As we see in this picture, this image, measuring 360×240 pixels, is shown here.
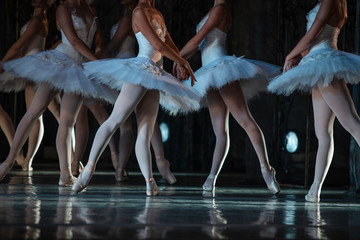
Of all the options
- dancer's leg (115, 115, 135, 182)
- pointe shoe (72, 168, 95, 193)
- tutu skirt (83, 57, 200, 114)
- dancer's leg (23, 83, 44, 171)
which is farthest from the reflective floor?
dancer's leg (23, 83, 44, 171)

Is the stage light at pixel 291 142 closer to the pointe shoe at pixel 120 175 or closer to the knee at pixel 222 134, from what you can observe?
the knee at pixel 222 134

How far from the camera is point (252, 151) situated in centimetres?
577

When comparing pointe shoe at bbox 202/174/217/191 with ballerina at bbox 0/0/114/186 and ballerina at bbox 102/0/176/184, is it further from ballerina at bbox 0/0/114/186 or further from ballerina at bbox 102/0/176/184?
ballerina at bbox 0/0/114/186

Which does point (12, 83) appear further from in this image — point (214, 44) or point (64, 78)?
point (214, 44)

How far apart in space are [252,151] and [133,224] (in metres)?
3.44

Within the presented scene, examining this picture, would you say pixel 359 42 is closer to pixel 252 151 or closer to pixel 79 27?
pixel 252 151

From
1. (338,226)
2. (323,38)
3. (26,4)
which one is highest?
(26,4)

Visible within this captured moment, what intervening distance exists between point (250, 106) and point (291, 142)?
57cm

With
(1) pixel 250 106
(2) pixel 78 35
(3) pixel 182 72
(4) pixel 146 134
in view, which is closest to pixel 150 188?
(4) pixel 146 134

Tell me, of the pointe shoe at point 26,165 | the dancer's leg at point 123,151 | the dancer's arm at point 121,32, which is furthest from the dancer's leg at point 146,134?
the pointe shoe at point 26,165

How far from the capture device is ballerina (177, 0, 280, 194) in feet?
13.9

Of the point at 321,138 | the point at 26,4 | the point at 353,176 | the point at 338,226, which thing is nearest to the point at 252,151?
the point at 353,176

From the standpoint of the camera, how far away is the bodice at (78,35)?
448 centimetres

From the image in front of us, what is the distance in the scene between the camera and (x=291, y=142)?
19.2 ft
